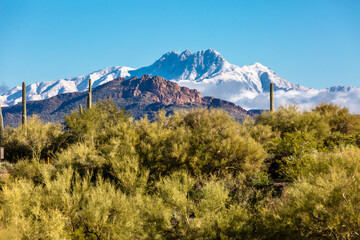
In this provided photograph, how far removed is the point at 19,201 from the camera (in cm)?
979

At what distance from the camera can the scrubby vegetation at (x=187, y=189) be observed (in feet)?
23.7

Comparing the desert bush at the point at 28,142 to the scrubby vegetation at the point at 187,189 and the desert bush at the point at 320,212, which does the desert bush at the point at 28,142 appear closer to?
the scrubby vegetation at the point at 187,189

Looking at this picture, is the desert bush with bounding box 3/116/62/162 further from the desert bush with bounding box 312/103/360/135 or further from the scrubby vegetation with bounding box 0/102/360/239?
the desert bush with bounding box 312/103/360/135

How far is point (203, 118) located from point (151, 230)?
1052 centimetres

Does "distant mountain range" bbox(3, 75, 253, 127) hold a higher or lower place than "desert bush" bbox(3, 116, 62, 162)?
higher

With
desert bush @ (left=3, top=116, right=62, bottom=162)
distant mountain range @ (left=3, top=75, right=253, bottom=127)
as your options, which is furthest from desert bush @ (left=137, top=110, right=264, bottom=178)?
distant mountain range @ (left=3, top=75, right=253, bottom=127)

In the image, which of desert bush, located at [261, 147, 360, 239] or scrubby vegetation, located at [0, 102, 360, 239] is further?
scrubby vegetation, located at [0, 102, 360, 239]

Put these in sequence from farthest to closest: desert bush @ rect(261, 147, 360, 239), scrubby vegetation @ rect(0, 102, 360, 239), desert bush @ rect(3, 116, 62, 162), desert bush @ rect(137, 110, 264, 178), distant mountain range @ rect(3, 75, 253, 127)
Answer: distant mountain range @ rect(3, 75, 253, 127), desert bush @ rect(3, 116, 62, 162), desert bush @ rect(137, 110, 264, 178), scrubby vegetation @ rect(0, 102, 360, 239), desert bush @ rect(261, 147, 360, 239)

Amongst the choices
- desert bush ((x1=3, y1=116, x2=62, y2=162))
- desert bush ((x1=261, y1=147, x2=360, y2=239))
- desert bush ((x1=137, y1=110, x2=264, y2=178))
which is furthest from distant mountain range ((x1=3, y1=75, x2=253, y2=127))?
desert bush ((x1=261, y1=147, x2=360, y2=239))

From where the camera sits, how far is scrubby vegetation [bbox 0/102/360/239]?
7.21 m

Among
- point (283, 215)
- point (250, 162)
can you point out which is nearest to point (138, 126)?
point (250, 162)

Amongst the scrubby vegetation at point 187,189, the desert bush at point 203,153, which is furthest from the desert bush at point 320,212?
the desert bush at point 203,153

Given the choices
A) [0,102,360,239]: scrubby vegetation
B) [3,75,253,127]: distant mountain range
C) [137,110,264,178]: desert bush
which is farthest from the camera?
[3,75,253,127]: distant mountain range

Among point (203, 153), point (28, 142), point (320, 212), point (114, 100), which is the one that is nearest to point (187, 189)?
point (203, 153)
